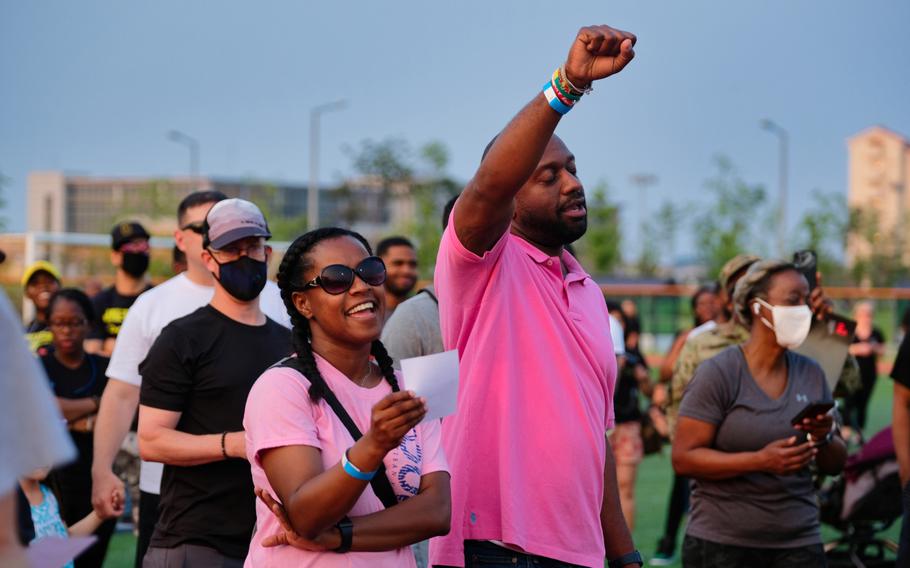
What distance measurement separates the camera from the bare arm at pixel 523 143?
295 centimetres

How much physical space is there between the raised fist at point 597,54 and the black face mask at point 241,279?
2.15 meters

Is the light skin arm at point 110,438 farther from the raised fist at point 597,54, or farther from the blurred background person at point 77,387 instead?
the raised fist at point 597,54

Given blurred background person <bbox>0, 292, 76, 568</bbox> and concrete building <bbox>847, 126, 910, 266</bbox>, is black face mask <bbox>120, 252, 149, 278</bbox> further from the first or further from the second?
concrete building <bbox>847, 126, 910, 266</bbox>

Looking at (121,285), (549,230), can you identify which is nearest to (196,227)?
(549,230)

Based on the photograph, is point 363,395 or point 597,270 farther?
point 597,270

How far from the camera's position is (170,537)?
4.47 meters

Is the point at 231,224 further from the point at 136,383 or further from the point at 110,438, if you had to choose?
the point at 110,438

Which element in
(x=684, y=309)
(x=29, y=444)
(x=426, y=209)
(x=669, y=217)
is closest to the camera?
(x=29, y=444)

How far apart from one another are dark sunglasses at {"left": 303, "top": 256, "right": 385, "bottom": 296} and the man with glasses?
1.90 m

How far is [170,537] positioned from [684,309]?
34.6 meters

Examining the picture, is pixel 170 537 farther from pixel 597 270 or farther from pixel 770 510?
pixel 597 270

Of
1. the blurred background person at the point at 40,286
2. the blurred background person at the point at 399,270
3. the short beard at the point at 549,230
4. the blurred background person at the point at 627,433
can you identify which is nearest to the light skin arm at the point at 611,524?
the short beard at the point at 549,230

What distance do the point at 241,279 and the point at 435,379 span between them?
2.00 metres

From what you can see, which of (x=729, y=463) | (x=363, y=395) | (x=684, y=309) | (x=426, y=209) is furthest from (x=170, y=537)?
(x=426, y=209)
